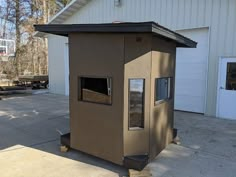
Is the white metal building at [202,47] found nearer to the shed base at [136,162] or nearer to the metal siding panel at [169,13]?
the metal siding panel at [169,13]

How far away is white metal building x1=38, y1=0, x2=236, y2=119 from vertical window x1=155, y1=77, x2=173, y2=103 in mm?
3100

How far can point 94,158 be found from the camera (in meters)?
3.88

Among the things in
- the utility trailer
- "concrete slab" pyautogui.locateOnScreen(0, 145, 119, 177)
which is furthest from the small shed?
the utility trailer

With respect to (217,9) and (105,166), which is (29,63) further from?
(105,166)

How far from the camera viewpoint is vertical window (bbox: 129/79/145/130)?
3.46 meters

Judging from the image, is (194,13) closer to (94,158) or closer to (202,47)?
(202,47)

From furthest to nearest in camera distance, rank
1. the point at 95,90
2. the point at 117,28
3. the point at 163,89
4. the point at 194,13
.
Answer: the point at 194,13, the point at 163,89, the point at 95,90, the point at 117,28

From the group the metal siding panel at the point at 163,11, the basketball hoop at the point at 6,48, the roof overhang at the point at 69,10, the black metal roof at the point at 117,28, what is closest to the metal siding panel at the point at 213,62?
the metal siding panel at the point at 163,11

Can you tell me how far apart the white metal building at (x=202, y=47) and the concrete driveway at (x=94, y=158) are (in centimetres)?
99

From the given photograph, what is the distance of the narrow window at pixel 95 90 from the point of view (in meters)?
3.57

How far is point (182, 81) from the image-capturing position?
25.3ft

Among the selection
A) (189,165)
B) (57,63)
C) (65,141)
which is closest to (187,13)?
(189,165)

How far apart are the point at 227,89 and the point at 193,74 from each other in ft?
3.84

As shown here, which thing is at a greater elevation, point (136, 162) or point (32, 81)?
point (32, 81)
